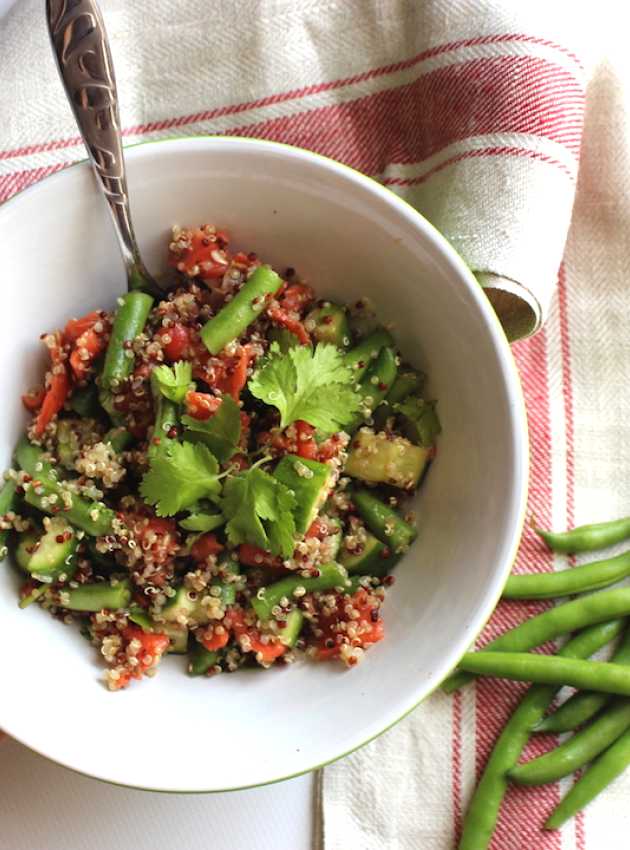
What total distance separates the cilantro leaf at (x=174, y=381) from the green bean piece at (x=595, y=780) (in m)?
1.62

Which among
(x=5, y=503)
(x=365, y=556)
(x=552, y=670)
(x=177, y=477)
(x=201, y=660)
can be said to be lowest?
(x=552, y=670)

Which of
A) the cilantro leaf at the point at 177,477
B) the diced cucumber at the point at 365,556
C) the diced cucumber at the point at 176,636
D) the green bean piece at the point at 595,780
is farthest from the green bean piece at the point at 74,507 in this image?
the green bean piece at the point at 595,780

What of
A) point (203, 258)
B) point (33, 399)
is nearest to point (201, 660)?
point (33, 399)

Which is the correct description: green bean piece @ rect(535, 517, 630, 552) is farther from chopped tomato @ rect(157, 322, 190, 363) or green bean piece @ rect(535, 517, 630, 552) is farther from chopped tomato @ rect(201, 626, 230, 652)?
chopped tomato @ rect(157, 322, 190, 363)

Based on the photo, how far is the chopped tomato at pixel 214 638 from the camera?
7.48 ft

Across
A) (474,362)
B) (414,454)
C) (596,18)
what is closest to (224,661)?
(414,454)

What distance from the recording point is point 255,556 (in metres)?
2.28

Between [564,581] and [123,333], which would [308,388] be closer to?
[123,333]

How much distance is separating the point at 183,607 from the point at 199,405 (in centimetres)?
50

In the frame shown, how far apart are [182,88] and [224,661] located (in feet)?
5.54

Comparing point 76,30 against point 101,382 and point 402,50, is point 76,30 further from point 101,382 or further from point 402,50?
point 402,50

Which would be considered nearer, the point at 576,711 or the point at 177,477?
the point at 177,477

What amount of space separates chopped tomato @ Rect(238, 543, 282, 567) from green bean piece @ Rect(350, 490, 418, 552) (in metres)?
0.26

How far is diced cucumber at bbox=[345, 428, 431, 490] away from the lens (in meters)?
2.35
